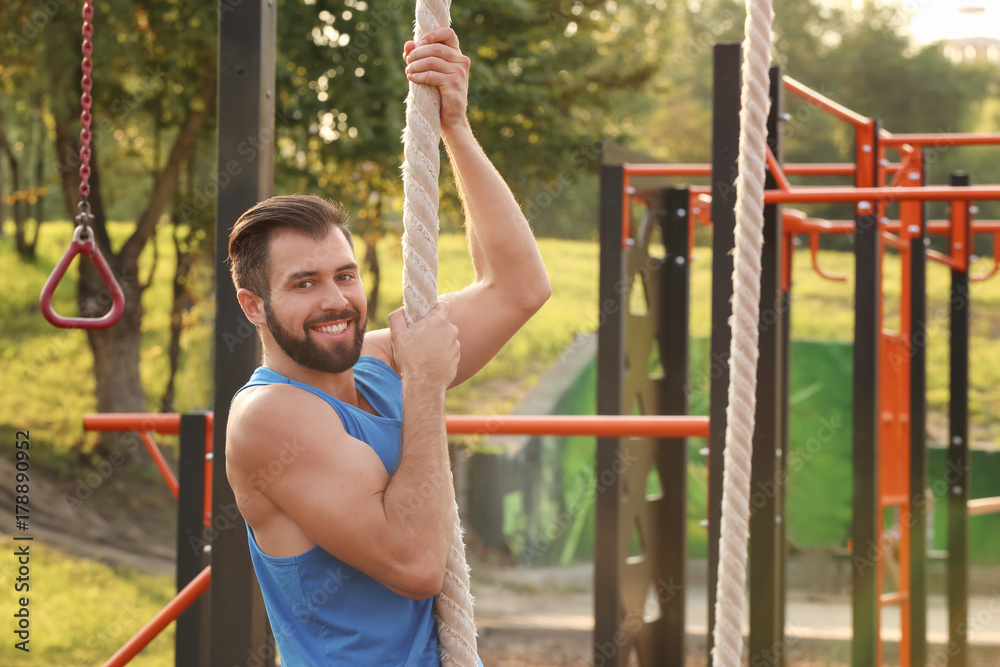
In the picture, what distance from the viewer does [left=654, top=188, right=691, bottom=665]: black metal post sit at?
4.34 meters

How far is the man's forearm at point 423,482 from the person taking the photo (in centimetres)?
123

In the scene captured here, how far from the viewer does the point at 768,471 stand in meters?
2.91

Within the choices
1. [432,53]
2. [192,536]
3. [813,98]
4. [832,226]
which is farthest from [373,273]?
[432,53]

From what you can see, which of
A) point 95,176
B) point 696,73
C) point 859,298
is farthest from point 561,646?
point 696,73

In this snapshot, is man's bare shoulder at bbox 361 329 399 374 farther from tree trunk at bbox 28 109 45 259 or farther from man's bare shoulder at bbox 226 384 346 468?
tree trunk at bbox 28 109 45 259

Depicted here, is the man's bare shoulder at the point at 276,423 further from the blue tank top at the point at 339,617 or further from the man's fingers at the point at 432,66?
the man's fingers at the point at 432,66

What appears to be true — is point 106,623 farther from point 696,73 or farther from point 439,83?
point 696,73

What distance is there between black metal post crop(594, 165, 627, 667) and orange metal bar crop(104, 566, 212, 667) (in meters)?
1.77

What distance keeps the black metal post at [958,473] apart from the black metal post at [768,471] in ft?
5.82

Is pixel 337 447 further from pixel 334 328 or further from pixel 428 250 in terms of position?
pixel 428 250

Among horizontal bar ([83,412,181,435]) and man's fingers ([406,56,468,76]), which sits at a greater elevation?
man's fingers ([406,56,468,76])

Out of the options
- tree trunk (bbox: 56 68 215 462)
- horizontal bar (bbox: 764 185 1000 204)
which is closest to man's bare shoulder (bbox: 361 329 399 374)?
horizontal bar (bbox: 764 185 1000 204)

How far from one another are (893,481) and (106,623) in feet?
19.2

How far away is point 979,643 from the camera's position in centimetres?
616
